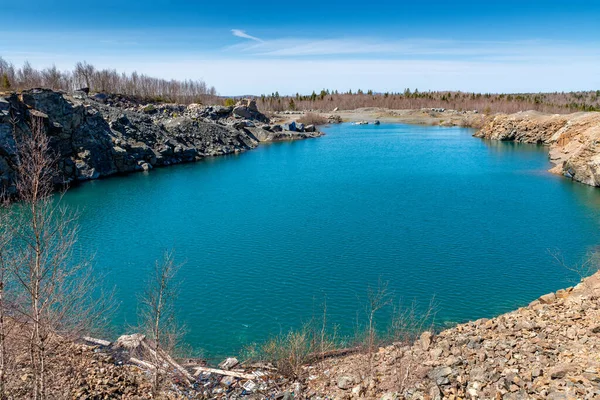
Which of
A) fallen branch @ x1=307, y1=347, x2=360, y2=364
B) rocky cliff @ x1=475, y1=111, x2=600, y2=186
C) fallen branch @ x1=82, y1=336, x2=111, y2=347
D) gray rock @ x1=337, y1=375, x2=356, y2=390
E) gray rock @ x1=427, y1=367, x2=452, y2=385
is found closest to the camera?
gray rock @ x1=427, y1=367, x2=452, y2=385

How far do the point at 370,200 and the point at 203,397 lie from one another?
28.9 meters

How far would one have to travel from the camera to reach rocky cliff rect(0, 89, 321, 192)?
44812mm

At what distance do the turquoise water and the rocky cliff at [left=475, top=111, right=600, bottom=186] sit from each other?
6.64 ft

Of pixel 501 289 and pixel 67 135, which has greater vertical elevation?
pixel 67 135

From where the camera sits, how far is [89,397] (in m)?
12.1

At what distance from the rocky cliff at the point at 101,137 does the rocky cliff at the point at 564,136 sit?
1973 inches

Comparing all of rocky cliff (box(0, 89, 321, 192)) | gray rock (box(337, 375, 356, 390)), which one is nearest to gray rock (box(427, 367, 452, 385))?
gray rock (box(337, 375, 356, 390))

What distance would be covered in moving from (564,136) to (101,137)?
213ft

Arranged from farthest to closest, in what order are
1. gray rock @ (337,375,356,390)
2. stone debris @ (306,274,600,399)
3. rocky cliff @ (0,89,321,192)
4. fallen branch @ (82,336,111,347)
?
rocky cliff @ (0,89,321,192)
fallen branch @ (82,336,111,347)
gray rock @ (337,375,356,390)
stone debris @ (306,274,600,399)

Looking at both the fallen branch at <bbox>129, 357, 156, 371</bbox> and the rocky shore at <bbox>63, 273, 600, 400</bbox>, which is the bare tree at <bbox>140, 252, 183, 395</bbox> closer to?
the fallen branch at <bbox>129, 357, 156, 371</bbox>

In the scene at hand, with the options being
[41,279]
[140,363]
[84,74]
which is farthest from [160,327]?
[84,74]

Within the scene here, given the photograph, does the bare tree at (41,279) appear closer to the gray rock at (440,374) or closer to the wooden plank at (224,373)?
the wooden plank at (224,373)

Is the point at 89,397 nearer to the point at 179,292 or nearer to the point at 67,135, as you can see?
the point at 179,292

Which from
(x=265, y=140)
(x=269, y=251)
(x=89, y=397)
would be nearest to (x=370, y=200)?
(x=269, y=251)
